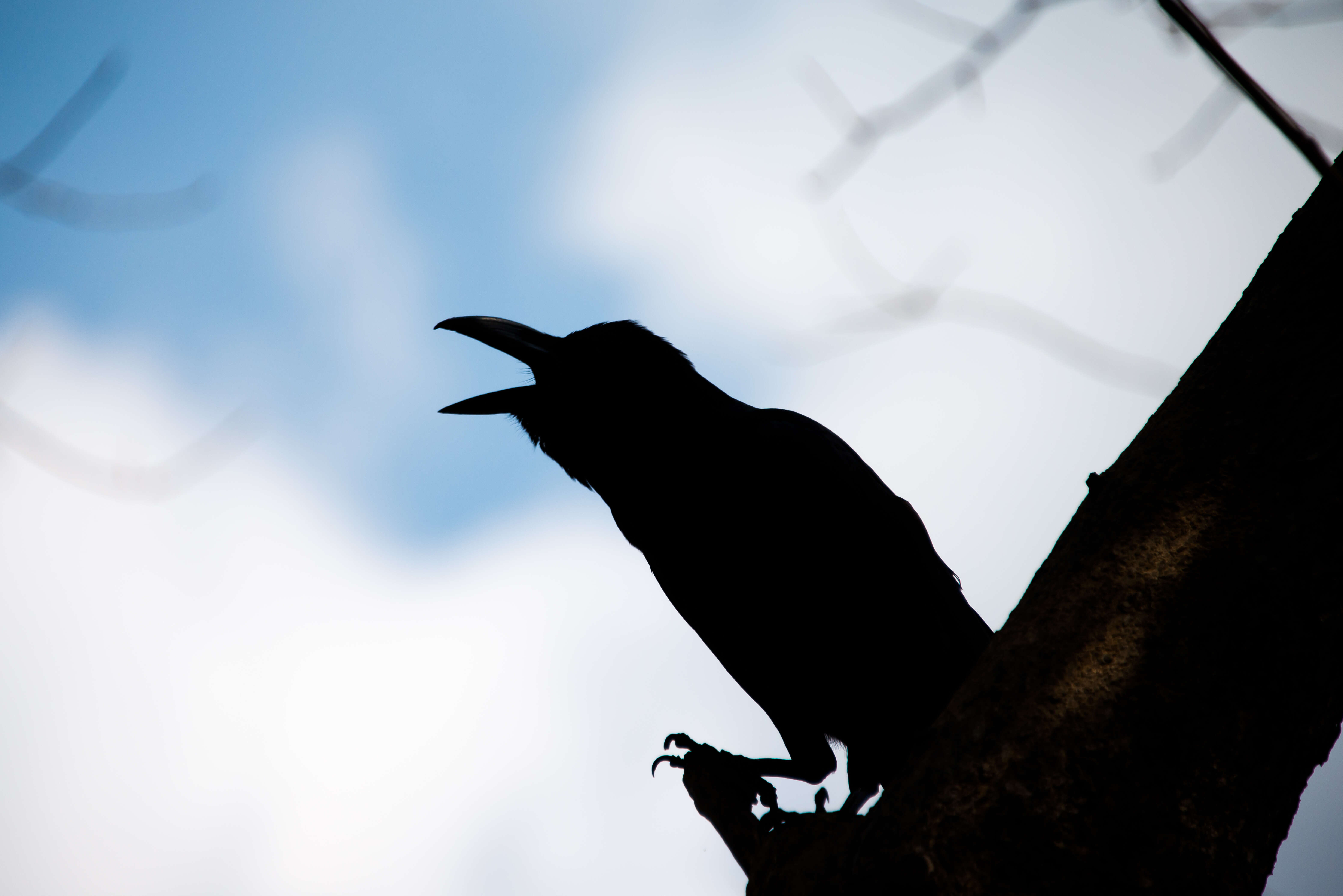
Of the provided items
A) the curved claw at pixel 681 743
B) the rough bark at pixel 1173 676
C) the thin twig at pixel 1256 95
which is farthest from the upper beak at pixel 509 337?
the thin twig at pixel 1256 95

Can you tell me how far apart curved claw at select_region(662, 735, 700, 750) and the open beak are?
193cm

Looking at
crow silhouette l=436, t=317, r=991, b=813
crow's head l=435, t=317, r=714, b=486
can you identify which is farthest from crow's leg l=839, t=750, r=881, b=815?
crow's head l=435, t=317, r=714, b=486

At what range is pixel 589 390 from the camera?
429 cm

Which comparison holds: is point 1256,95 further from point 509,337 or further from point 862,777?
point 509,337

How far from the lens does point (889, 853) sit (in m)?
1.54

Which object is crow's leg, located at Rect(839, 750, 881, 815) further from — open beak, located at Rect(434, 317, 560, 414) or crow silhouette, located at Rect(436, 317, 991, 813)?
open beak, located at Rect(434, 317, 560, 414)

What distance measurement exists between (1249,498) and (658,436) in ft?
8.79

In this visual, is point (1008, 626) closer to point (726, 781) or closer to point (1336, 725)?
point (1336, 725)

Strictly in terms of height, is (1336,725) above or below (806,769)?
below

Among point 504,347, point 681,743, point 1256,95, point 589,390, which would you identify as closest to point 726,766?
point 681,743

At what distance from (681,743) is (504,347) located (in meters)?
2.31

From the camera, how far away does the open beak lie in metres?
4.42

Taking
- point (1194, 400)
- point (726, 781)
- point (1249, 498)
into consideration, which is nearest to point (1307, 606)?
point (1249, 498)

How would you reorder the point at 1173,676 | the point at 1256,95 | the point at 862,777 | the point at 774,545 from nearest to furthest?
the point at 1256,95 → the point at 1173,676 → the point at 774,545 → the point at 862,777
